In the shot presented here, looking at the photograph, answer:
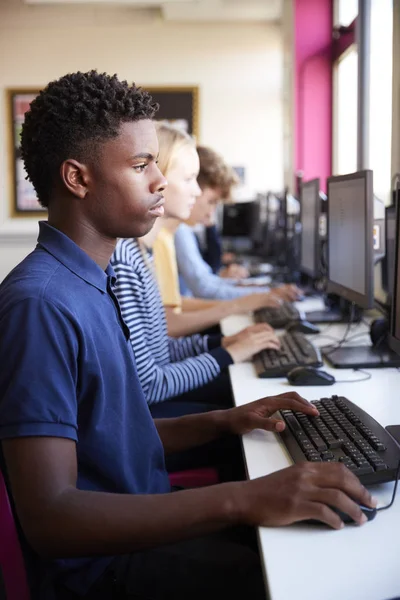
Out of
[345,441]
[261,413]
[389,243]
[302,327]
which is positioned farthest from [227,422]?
[302,327]

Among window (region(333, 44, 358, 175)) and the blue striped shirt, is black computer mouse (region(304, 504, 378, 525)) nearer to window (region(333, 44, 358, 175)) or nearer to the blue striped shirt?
the blue striped shirt

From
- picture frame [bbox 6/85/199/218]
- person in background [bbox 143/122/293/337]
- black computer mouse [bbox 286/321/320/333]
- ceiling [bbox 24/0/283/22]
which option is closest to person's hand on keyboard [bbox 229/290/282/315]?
person in background [bbox 143/122/293/337]

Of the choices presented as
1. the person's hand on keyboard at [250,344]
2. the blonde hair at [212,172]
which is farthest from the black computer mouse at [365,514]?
the blonde hair at [212,172]

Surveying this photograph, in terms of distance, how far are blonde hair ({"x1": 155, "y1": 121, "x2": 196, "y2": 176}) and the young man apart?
1044 mm

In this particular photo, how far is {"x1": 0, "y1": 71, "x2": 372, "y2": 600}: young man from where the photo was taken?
0.80 meters

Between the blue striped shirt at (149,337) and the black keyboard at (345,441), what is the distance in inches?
19.1

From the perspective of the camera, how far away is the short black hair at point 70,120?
102 cm

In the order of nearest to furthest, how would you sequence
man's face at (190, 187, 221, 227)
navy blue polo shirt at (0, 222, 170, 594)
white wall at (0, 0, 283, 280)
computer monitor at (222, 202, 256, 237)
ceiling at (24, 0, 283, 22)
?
navy blue polo shirt at (0, 222, 170, 594), man's face at (190, 187, 221, 227), computer monitor at (222, 202, 256, 237), ceiling at (24, 0, 283, 22), white wall at (0, 0, 283, 280)

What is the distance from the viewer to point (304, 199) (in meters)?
2.82

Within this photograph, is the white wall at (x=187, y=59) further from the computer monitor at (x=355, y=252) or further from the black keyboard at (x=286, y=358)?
the black keyboard at (x=286, y=358)

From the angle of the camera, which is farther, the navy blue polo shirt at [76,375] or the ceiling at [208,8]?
the ceiling at [208,8]

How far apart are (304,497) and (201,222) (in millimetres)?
2514

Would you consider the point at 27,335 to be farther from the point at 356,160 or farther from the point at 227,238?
the point at 227,238

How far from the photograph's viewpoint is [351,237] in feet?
6.03
